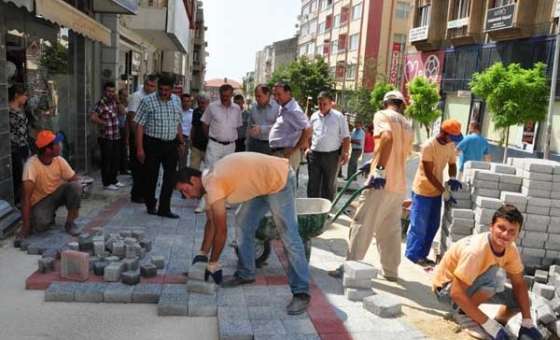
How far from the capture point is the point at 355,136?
36.9 feet

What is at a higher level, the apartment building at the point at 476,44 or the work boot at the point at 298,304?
the apartment building at the point at 476,44

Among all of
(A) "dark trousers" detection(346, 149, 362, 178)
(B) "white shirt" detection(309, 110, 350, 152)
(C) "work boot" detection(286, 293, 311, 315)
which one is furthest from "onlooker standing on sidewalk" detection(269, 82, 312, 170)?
(A) "dark trousers" detection(346, 149, 362, 178)

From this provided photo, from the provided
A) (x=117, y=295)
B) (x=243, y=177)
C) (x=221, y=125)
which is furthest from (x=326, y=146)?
(x=117, y=295)

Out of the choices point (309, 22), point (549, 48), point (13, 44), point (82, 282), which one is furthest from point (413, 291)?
point (309, 22)

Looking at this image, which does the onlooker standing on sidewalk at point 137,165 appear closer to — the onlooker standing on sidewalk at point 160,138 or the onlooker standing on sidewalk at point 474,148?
the onlooker standing on sidewalk at point 160,138

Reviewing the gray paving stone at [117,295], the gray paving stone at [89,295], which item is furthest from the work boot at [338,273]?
the gray paving stone at [89,295]

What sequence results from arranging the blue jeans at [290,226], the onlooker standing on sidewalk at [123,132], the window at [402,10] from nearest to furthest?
the blue jeans at [290,226]
the onlooker standing on sidewalk at [123,132]
the window at [402,10]

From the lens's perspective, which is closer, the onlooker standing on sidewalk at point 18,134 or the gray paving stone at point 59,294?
the gray paving stone at point 59,294

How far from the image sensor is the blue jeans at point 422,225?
5.40 meters

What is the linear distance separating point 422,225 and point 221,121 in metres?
2.99

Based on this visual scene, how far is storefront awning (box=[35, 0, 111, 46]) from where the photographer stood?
535 centimetres

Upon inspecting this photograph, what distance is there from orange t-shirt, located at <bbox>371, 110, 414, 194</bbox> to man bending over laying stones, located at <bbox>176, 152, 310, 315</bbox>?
1.13 meters

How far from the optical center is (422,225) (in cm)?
538

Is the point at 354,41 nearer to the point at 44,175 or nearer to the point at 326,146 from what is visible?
the point at 326,146
